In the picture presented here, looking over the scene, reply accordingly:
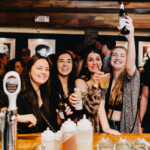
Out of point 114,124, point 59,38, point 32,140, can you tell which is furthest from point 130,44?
point 59,38

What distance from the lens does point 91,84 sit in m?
2.67

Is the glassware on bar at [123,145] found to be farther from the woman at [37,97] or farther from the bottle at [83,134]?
the woman at [37,97]

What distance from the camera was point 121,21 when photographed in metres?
2.37

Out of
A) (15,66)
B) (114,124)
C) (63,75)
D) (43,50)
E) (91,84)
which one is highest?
(43,50)

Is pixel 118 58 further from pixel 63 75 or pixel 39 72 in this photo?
pixel 39 72

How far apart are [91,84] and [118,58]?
48 centimetres

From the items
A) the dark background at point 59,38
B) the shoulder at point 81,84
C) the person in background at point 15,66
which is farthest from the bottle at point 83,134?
the dark background at point 59,38

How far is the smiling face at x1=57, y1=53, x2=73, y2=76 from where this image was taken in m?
2.69

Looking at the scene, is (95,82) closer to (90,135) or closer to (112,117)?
(112,117)

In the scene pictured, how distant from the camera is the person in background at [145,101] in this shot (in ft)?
8.85

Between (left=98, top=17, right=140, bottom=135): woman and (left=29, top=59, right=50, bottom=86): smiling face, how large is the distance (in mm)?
796

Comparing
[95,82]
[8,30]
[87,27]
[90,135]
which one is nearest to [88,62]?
[95,82]

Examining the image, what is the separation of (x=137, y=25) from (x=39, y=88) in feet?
14.2

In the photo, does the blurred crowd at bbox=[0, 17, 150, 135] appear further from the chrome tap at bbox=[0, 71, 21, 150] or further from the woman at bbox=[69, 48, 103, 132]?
the chrome tap at bbox=[0, 71, 21, 150]
